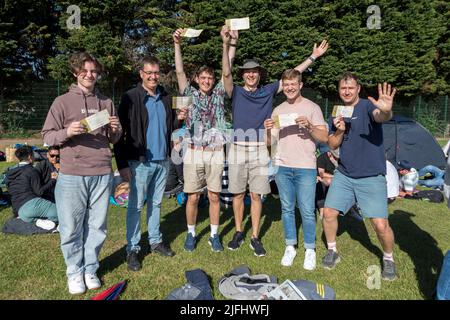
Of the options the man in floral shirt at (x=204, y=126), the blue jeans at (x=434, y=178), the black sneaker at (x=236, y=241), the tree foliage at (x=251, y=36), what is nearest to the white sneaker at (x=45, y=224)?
the man in floral shirt at (x=204, y=126)

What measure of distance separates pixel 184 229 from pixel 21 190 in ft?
7.92

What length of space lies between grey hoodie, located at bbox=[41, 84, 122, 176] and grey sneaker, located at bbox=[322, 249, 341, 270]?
2504 mm

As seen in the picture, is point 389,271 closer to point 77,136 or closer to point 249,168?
point 249,168

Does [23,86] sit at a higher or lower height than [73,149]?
higher

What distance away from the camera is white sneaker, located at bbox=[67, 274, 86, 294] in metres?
3.14

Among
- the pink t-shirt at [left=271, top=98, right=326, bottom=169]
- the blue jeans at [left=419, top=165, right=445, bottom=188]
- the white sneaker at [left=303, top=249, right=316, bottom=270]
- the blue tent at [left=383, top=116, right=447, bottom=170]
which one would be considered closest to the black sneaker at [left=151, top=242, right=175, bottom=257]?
the white sneaker at [left=303, top=249, right=316, bottom=270]

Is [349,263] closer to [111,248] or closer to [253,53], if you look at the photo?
[111,248]

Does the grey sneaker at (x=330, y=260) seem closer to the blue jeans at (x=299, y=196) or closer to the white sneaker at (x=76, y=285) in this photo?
the blue jeans at (x=299, y=196)

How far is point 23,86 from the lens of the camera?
1370 cm

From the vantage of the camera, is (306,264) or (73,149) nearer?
(73,149)

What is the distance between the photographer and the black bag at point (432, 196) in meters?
6.57

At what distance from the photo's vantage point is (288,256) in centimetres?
391

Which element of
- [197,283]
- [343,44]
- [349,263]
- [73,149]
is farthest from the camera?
[343,44]

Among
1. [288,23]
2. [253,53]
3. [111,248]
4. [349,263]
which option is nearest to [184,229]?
[111,248]
